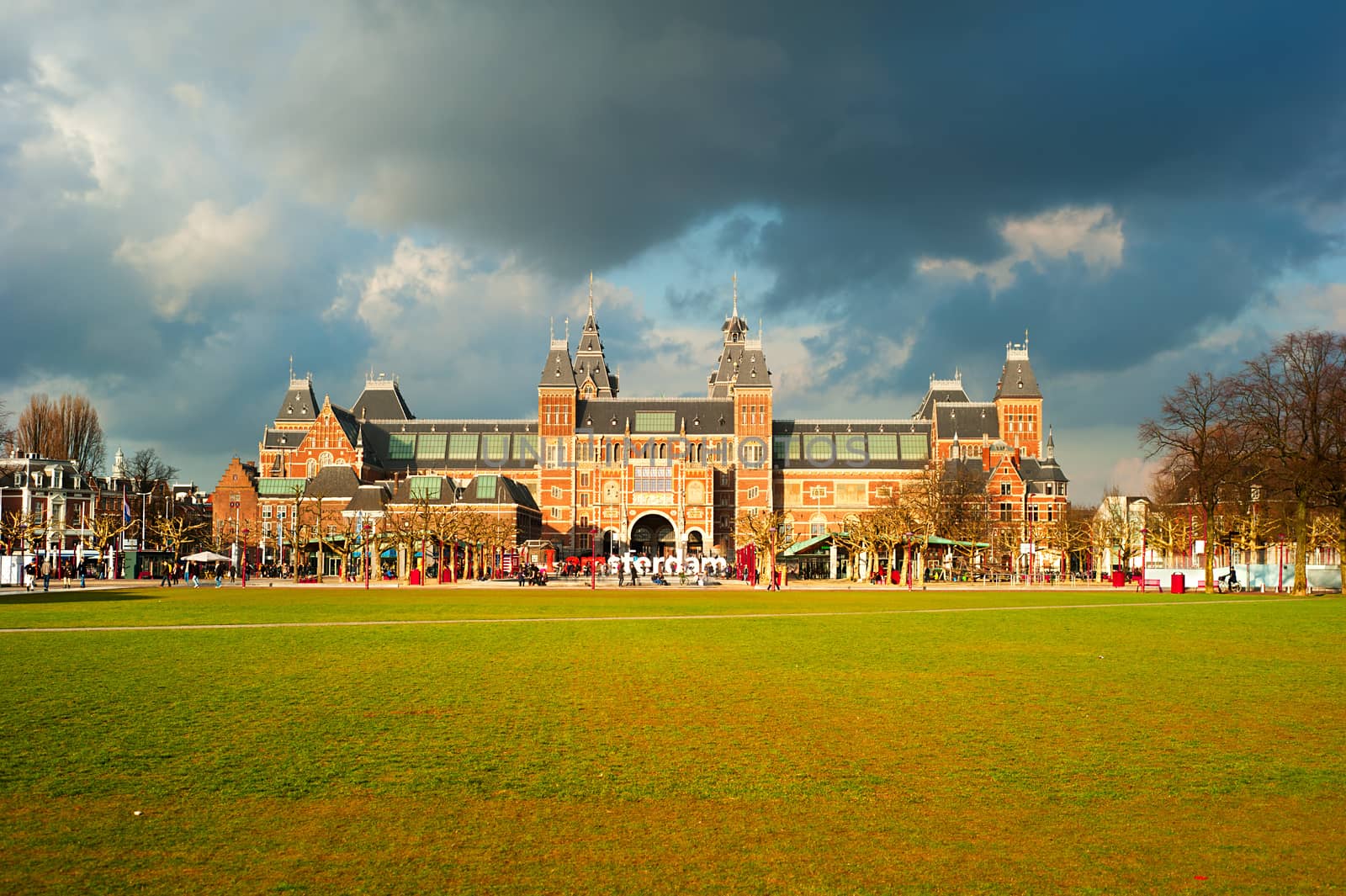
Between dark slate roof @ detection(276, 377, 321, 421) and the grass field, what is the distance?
374 ft

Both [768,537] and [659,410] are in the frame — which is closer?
[768,537]

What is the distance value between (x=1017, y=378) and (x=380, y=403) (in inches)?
3060

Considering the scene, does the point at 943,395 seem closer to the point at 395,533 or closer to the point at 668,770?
the point at 395,533

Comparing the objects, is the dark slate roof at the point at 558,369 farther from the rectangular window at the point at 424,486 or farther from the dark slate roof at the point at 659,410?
the rectangular window at the point at 424,486

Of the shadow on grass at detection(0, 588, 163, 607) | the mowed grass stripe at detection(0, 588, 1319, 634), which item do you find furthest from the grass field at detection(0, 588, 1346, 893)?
the shadow on grass at detection(0, 588, 163, 607)

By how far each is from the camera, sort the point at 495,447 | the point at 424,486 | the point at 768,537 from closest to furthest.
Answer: the point at 768,537, the point at 424,486, the point at 495,447

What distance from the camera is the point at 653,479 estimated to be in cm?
12438

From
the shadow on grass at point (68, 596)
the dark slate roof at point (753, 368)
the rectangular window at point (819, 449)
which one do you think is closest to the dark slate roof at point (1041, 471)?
the rectangular window at point (819, 449)

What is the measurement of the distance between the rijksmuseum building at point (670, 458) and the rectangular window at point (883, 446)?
0.20 metres

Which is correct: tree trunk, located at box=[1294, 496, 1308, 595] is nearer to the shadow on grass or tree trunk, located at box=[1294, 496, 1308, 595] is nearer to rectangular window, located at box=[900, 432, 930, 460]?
the shadow on grass

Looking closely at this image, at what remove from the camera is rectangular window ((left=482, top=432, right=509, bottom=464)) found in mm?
132250

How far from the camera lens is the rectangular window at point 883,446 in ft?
431

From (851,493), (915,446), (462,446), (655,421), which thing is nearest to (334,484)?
(462,446)

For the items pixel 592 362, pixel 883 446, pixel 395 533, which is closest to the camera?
pixel 395 533
